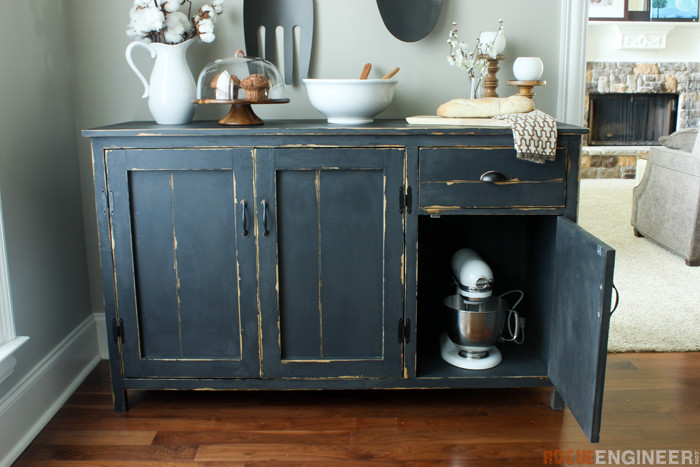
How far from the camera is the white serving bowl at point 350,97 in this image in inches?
77.0

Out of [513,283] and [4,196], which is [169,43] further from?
[513,283]

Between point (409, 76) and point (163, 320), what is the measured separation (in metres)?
1.21

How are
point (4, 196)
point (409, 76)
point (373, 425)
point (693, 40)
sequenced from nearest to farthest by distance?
point (4, 196)
point (373, 425)
point (409, 76)
point (693, 40)

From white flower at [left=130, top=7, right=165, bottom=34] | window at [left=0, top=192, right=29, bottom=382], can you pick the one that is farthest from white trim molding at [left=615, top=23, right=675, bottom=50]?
window at [left=0, top=192, right=29, bottom=382]

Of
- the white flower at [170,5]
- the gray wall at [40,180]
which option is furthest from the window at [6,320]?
the white flower at [170,5]

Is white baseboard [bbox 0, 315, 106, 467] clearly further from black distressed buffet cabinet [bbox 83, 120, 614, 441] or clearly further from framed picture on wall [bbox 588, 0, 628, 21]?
framed picture on wall [bbox 588, 0, 628, 21]

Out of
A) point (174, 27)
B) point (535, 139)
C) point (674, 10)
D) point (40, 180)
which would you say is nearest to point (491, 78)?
point (535, 139)

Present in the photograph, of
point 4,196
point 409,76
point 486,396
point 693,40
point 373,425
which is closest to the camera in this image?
point 4,196

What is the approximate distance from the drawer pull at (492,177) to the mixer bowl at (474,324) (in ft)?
1.54

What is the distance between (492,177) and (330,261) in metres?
0.54

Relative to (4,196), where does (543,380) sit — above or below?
below

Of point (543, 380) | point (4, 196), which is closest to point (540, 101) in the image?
point (543, 380)

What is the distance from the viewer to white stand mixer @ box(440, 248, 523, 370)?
2.08m

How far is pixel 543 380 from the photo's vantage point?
202cm
